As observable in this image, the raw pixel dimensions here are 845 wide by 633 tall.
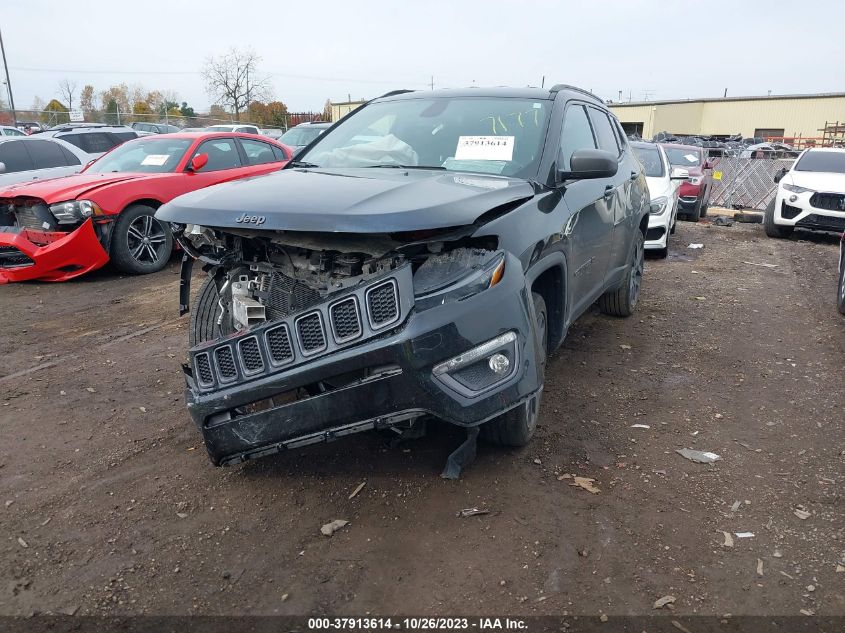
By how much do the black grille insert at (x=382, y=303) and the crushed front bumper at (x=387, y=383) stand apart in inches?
1.4

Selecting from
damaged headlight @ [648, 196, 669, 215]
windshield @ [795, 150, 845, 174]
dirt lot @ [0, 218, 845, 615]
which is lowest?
dirt lot @ [0, 218, 845, 615]

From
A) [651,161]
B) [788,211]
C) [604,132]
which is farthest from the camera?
[788,211]

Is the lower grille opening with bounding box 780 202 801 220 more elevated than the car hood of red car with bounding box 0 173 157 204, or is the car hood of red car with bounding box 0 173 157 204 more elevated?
the car hood of red car with bounding box 0 173 157 204

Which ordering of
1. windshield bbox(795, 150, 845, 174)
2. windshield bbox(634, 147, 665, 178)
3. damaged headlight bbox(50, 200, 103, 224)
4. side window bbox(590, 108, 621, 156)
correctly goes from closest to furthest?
Result: side window bbox(590, 108, 621, 156)
damaged headlight bbox(50, 200, 103, 224)
windshield bbox(634, 147, 665, 178)
windshield bbox(795, 150, 845, 174)

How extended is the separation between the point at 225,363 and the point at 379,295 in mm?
800

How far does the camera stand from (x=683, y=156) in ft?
44.4

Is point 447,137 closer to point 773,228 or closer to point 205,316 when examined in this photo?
point 205,316

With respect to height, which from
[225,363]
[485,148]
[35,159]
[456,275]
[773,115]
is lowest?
[225,363]

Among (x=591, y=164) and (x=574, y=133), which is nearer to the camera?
(x=591, y=164)

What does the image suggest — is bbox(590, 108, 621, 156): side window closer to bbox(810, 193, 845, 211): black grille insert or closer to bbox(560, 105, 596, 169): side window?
bbox(560, 105, 596, 169): side window

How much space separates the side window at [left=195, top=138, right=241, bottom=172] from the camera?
8383 millimetres

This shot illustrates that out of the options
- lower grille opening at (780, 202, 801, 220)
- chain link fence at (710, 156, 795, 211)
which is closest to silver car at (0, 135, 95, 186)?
lower grille opening at (780, 202, 801, 220)

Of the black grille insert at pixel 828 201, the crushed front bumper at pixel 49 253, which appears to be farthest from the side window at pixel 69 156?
the black grille insert at pixel 828 201

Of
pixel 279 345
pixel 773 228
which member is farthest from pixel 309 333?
pixel 773 228
